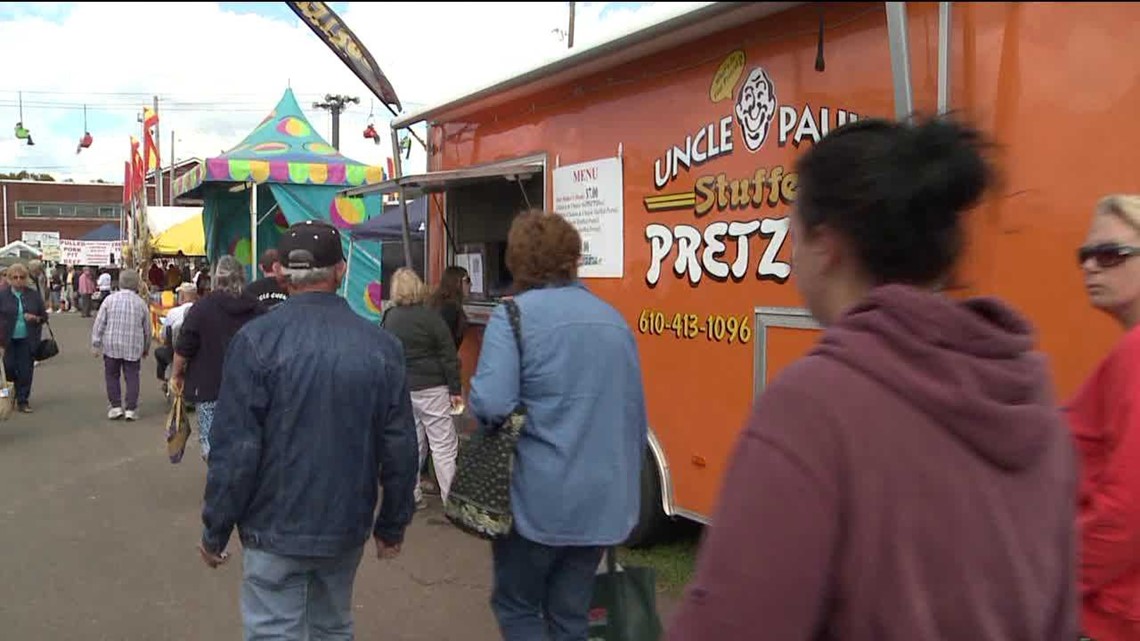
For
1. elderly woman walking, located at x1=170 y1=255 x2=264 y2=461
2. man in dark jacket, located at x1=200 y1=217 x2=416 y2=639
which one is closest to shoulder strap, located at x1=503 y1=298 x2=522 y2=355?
man in dark jacket, located at x1=200 y1=217 x2=416 y2=639

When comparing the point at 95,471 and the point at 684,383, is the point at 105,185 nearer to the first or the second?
the point at 95,471

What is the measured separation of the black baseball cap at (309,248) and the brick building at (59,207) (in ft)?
213

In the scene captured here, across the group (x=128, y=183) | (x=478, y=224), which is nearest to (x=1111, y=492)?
(x=478, y=224)

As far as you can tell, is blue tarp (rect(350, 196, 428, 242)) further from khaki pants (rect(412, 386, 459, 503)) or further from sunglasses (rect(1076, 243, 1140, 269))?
sunglasses (rect(1076, 243, 1140, 269))

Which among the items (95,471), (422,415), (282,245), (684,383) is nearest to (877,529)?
(282,245)

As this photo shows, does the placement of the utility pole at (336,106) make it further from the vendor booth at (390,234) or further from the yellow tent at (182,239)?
the vendor booth at (390,234)

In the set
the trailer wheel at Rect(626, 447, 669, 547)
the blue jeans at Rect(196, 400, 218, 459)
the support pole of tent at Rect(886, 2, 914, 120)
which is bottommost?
the trailer wheel at Rect(626, 447, 669, 547)

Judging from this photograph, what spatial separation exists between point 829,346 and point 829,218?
19cm

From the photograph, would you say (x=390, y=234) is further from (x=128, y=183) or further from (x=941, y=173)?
(x=128, y=183)

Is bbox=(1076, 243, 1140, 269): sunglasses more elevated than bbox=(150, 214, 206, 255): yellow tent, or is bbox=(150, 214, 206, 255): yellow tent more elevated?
bbox=(150, 214, 206, 255): yellow tent

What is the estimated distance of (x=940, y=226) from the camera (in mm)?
1264

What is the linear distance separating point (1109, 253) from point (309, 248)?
2375 millimetres

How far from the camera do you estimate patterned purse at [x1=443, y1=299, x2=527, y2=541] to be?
3.06m

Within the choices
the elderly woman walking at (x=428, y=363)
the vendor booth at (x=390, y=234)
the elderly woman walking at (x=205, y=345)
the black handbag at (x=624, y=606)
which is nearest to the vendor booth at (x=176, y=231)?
the vendor booth at (x=390, y=234)
